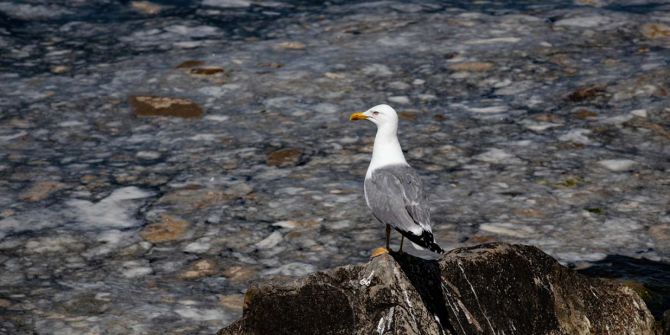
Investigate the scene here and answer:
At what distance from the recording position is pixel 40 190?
6.73 meters

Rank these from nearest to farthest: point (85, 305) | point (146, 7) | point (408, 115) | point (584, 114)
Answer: point (85, 305), point (584, 114), point (408, 115), point (146, 7)

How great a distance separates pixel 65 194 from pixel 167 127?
1462 mm

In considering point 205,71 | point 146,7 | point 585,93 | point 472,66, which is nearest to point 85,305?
point 205,71

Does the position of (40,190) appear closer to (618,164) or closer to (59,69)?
(59,69)

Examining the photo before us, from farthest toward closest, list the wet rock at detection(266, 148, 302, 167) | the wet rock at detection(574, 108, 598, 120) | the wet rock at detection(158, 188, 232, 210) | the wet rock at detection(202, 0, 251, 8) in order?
the wet rock at detection(202, 0, 251, 8)
the wet rock at detection(574, 108, 598, 120)
the wet rock at detection(266, 148, 302, 167)
the wet rock at detection(158, 188, 232, 210)

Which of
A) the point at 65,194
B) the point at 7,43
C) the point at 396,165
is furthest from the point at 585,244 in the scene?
the point at 7,43

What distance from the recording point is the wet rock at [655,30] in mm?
9828

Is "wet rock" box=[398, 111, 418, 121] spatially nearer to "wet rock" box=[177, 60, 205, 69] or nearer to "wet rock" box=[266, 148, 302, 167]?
"wet rock" box=[266, 148, 302, 167]

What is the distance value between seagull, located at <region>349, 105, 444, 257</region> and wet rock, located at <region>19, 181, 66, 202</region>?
A: 2.46 metres

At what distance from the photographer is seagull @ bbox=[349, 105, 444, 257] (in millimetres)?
4613

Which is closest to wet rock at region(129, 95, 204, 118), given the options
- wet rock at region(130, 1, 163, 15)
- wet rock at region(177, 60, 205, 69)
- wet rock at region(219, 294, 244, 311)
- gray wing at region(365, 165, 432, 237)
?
wet rock at region(177, 60, 205, 69)

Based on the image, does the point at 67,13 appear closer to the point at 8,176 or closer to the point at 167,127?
the point at 167,127

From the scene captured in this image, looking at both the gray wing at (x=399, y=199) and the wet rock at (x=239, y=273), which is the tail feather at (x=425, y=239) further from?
the wet rock at (x=239, y=273)

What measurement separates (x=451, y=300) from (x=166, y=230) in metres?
2.44
